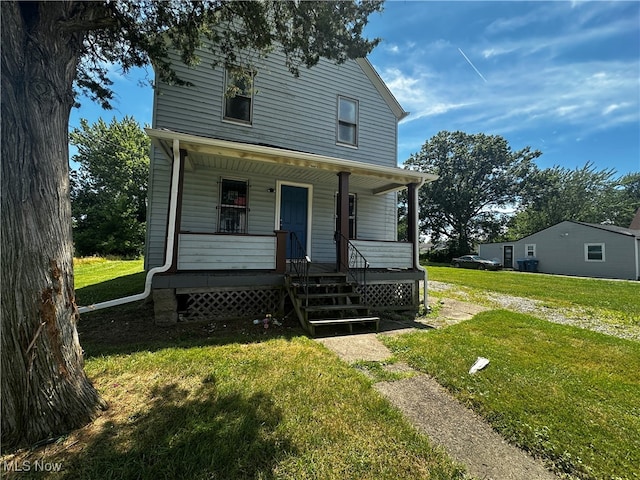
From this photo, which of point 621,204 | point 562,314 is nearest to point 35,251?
point 562,314

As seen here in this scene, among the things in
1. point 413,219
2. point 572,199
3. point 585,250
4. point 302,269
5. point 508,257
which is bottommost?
point 302,269

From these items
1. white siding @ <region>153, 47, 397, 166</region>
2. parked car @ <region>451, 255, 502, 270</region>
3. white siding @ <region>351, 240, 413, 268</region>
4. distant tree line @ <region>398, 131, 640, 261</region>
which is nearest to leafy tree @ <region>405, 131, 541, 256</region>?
distant tree line @ <region>398, 131, 640, 261</region>

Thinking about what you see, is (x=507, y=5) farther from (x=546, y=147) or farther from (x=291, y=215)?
(x=546, y=147)

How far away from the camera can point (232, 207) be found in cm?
756

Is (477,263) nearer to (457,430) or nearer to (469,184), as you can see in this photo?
(469,184)

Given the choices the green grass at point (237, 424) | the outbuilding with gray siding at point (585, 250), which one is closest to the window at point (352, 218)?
the green grass at point (237, 424)

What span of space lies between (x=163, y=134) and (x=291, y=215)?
3.81 metres

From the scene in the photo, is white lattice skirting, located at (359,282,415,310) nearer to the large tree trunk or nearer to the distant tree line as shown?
the large tree trunk

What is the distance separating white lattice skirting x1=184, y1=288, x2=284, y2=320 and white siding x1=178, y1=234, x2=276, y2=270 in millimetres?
554

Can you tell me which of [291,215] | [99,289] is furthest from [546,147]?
[99,289]

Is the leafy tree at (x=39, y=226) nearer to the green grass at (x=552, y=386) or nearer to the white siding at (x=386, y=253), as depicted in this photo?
the green grass at (x=552, y=386)

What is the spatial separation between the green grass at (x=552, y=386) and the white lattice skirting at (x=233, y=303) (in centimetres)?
262

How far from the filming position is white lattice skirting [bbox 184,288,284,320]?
18.3ft

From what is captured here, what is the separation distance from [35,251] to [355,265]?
5637 mm
